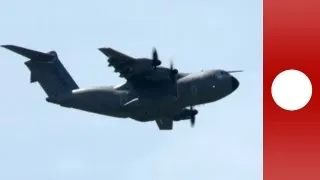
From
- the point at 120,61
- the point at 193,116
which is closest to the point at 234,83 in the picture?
the point at 193,116

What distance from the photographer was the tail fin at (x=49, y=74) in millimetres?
49031

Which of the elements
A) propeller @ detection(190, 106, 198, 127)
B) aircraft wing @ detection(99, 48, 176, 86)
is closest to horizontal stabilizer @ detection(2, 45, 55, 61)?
aircraft wing @ detection(99, 48, 176, 86)

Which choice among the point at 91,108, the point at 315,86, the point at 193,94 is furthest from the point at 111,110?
the point at 315,86

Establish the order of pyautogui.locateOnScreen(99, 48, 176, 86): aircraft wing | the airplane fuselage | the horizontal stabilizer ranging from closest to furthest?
1. the airplane fuselage
2. pyautogui.locateOnScreen(99, 48, 176, 86): aircraft wing
3. the horizontal stabilizer

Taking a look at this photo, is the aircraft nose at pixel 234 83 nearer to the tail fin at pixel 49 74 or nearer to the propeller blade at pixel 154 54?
the propeller blade at pixel 154 54

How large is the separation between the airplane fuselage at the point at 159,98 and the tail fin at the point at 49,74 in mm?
3829

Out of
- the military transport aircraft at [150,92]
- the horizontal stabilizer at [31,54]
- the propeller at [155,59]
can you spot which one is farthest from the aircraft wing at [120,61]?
the horizontal stabilizer at [31,54]

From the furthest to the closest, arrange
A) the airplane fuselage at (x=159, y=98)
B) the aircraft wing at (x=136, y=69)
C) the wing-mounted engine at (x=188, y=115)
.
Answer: the wing-mounted engine at (x=188, y=115)
the aircraft wing at (x=136, y=69)
the airplane fuselage at (x=159, y=98)

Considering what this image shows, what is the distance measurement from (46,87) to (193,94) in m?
11.3

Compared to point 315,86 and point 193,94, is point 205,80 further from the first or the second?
point 315,86

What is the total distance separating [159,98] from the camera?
43.1 m

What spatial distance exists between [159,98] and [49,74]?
1015 cm

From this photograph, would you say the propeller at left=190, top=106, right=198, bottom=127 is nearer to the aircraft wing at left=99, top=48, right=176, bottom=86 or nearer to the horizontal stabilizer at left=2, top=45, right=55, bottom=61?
the aircraft wing at left=99, top=48, right=176, bottom=86

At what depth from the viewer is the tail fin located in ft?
161
